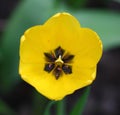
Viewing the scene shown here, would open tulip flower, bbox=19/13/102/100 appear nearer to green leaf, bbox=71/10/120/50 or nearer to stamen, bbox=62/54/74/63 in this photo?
stamen, bbox=62/54/74/63

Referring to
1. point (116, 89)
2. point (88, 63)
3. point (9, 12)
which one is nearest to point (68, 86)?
point (88, 63)

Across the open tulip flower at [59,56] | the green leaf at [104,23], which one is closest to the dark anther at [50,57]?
the open tulip flower at [59,56]

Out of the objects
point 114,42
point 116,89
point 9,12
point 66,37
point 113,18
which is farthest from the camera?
point 9,12

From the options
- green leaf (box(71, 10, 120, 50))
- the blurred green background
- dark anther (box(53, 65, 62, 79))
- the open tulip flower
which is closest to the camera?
the open tulip flower

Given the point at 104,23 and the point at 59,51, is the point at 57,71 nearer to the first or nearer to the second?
the point at 59,51

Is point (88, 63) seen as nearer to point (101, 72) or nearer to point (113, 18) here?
point (113, 18)

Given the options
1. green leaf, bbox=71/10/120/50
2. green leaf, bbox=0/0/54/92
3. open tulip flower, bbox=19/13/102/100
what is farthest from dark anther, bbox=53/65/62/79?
green leaf, bbox=0/0/54/92

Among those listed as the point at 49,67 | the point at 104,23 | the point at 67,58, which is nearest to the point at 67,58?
the point at 67,58
